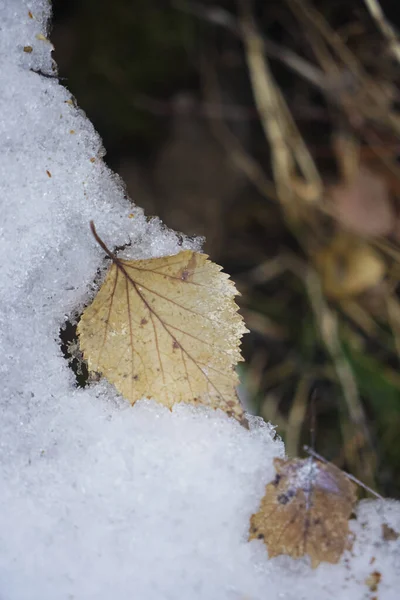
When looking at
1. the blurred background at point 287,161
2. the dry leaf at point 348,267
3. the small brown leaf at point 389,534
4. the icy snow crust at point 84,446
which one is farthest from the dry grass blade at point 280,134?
the small brown leaf at point 389,534

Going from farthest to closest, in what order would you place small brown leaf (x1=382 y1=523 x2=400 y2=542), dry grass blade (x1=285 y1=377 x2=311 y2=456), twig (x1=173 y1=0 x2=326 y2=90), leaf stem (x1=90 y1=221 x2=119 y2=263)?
twig (x1=173 y1=0 x2=326 y2=90), dry grass blade (x1=285 y1=377 x2=311 y2=456), small brown leaf (x1=382 y1=523 x2=400 y2=542), leaf stem (x1=90 y1=221 x2=119 y2=263)

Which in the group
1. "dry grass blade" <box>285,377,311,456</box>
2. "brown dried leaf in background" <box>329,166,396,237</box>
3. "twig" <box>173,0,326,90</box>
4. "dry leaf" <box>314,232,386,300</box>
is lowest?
"dry grass blade" <box>285,377,311,456</box>

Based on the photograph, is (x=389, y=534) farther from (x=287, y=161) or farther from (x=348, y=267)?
(x=287, y=161)

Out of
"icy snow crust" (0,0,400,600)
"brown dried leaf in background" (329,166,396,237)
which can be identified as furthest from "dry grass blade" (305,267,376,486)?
"icy snow crust" (0,0,400,600)

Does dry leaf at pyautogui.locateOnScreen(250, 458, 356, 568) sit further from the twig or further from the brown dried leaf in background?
the twig

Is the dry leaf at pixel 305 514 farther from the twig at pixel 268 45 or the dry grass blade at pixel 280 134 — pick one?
the twig at pixel 268 45

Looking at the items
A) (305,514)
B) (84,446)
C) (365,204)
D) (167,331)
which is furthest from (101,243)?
(365,204)
